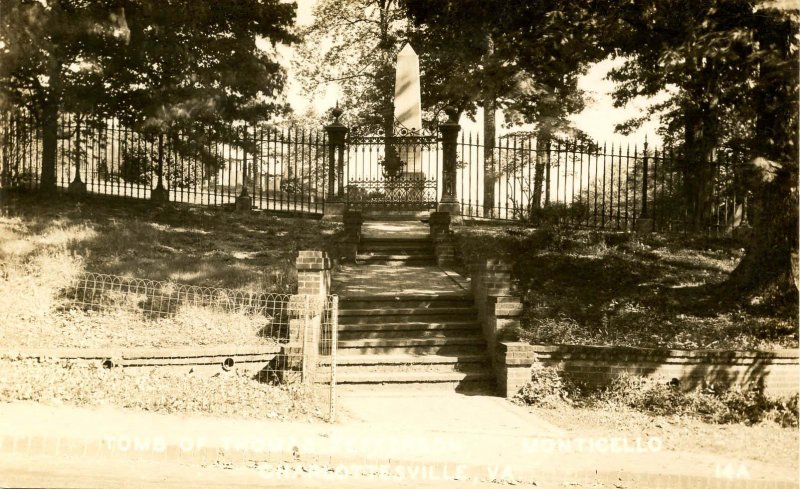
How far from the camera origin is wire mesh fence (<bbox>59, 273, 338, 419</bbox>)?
28.5ft

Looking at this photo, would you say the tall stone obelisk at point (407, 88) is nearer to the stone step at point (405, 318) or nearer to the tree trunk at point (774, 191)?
the stone step at point (405, 318)

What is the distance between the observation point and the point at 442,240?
1472cm

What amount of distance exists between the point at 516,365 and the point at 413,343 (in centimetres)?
167

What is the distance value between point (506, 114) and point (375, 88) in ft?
21.6

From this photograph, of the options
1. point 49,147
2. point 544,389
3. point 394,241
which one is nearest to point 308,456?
point 544,389

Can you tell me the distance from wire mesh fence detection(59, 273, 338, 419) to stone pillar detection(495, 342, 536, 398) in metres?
2.21

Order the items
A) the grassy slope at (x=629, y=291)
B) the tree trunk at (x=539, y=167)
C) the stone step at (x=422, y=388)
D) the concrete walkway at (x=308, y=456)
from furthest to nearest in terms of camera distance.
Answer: the tree trunk at (x=539, y=167) → the grassy slope at (x=629, y=291) → the stone step at (x=422, y=388) → the concrete walkway at (x=308, y=456)

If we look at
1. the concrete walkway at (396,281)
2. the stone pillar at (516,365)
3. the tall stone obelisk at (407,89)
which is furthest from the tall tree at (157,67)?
the stone pillar at (516,365)

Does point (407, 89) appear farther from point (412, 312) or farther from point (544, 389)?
point (544, 389)

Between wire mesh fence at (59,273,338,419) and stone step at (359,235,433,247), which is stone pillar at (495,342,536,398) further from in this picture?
stone step at (359,235,433,247)

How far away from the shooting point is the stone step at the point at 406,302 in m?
10.7

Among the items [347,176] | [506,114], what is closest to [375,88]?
[506,114]

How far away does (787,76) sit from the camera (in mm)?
9047

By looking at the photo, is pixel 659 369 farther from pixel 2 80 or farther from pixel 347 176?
pixel 2 80
